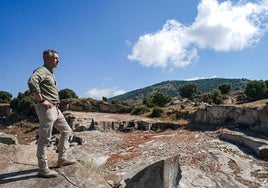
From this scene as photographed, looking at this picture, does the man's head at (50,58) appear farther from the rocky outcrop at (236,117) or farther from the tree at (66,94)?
the tree at (66,94)

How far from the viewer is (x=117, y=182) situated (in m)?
5.66

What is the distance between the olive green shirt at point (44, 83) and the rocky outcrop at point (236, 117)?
1768 cm

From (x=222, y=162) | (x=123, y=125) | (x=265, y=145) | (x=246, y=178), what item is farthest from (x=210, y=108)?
(x=246, y=178)

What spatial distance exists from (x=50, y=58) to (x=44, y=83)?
0.45 m

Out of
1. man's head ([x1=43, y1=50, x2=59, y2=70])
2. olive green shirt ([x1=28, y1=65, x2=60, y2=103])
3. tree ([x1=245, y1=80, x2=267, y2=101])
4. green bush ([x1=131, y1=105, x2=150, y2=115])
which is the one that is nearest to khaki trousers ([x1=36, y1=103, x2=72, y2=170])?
olive green shirt ([x1=28, y1=65, x2=60, y2=103])

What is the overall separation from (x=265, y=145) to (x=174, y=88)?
435 ft

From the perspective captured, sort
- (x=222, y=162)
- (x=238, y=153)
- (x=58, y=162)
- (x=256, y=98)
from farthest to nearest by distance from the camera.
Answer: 1. (x=256, y=98)
2. (x=238, y=153)
3. (x=222, y=162)
4. (x=58, y=162)

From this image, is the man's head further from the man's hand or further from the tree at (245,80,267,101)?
the tree at (245,80,267,101)

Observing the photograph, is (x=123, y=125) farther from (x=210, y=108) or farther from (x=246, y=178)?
(x=246, y=178)

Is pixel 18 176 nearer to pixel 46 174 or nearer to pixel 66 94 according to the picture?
pixel 46 174

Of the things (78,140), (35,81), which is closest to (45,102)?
(35,81)

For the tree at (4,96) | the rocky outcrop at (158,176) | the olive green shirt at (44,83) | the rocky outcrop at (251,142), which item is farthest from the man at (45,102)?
the tree at (4,96)

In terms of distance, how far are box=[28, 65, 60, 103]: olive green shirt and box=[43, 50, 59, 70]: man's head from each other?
0.08 m

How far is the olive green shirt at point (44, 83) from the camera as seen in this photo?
175 inches
